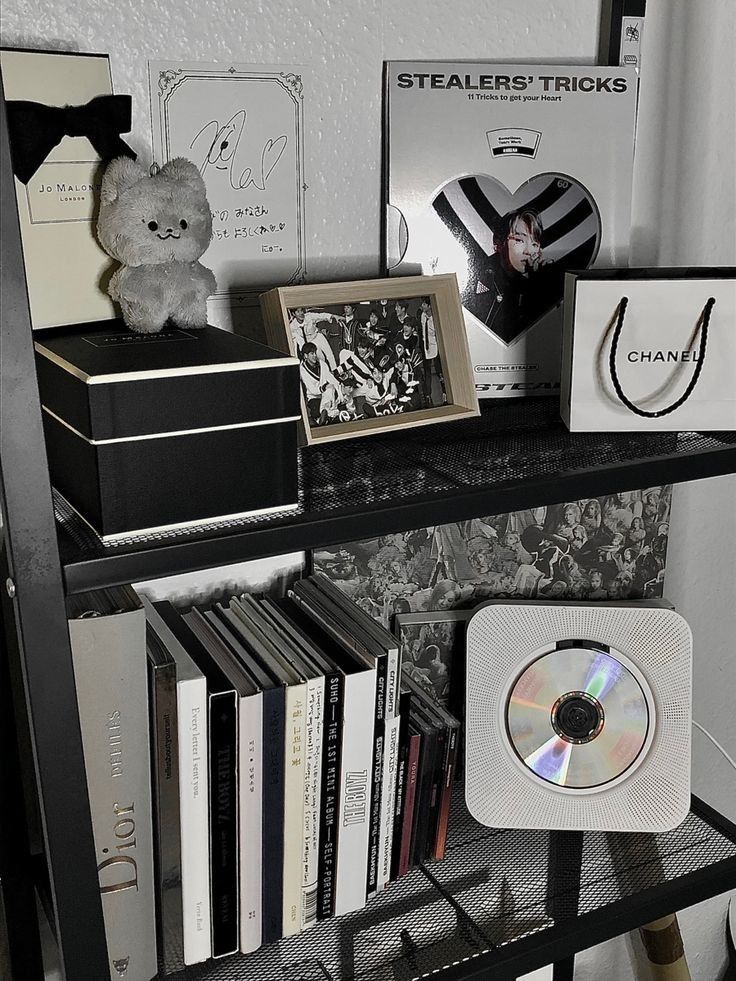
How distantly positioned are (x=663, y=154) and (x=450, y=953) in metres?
0.89

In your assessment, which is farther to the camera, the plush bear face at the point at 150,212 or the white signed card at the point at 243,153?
the white signed card at the point at 243,153

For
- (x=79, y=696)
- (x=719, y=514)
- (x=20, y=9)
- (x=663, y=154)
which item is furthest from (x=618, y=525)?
(x=20, y=9)

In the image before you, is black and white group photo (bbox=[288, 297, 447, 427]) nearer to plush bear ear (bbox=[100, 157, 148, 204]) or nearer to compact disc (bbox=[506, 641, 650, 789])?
plush bear ear (bbox=[100, 157, 148, 204])

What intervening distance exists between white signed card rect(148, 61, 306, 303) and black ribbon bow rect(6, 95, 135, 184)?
0.33 ft

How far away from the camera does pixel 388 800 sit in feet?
3.04

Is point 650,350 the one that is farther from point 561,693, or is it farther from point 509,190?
point 561,693

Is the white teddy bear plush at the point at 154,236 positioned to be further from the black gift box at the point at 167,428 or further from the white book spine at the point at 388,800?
the white book spine at the point at 388,800

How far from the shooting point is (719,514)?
4.23 feet

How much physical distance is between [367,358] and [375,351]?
0.03 feet

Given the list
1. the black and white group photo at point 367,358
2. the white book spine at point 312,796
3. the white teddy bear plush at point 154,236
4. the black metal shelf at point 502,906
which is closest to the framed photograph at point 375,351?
the black and white group photo at point 367,358

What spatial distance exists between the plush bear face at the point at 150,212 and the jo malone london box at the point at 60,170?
0.08ft

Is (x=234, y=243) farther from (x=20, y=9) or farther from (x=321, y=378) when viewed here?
(x=20, y=9)

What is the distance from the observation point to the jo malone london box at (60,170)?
737 millimetres
